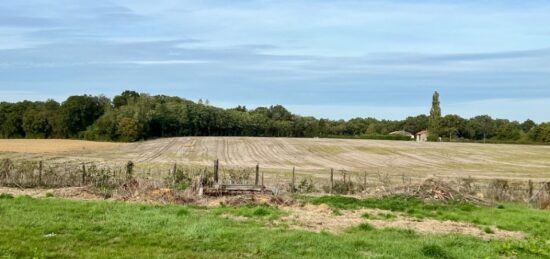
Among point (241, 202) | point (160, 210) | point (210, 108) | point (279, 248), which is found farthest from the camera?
point (210, 108)

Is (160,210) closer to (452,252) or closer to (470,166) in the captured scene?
(452,252)

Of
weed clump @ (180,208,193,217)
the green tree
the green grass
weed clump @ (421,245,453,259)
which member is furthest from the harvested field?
weed clump @ (421,245,453,259)

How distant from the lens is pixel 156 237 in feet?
43.3

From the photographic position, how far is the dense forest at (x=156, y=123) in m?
111

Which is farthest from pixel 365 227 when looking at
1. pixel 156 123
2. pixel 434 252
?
pixel 156 123

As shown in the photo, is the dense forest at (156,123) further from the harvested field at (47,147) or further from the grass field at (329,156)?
the grass field at (329,156)

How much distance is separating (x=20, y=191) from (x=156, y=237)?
14.2 metres

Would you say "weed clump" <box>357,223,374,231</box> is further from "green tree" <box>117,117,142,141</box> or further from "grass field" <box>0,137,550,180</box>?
"green tree" <box>117,117,142,141</box>

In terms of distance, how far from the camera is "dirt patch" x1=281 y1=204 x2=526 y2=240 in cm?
1591

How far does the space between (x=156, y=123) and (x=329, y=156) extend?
174 ft

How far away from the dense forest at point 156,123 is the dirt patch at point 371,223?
90577mm

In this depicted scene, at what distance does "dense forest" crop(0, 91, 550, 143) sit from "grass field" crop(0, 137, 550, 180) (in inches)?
868

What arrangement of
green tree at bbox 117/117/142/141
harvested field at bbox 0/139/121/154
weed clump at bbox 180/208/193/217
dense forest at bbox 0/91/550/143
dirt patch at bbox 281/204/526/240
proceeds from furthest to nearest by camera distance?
1. dense forest at bbox 0/91/550/143
2. green tree at bbox 117/117/142/141
3. harvested field at bbox 0/139/121/154
4. weed clump at bbox 180/208/193/217
5. dirt patch at bbox 281/204/526/240

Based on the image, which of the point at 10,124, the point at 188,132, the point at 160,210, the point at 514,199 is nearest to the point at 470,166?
the point at 514,199
